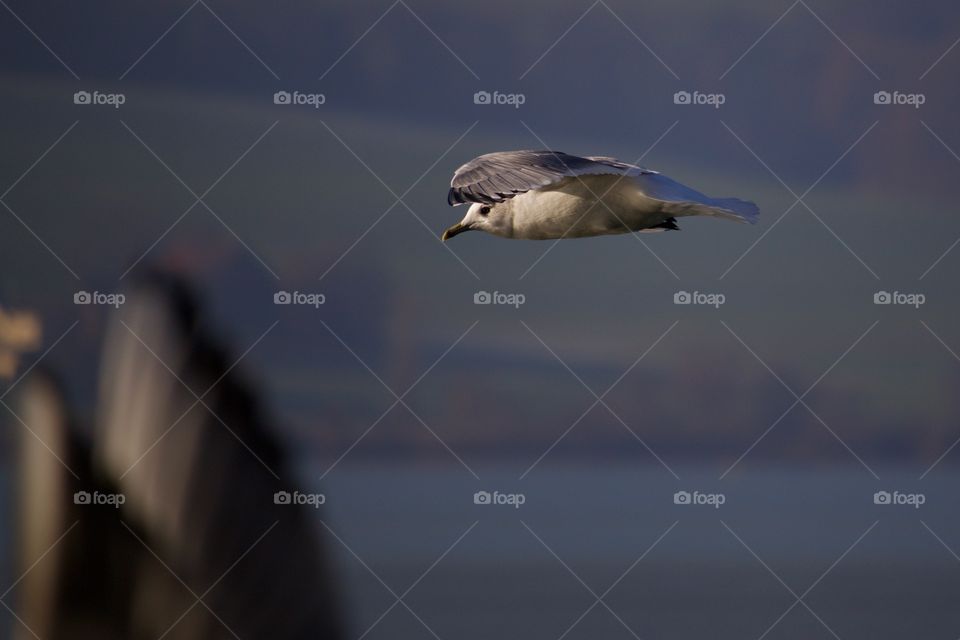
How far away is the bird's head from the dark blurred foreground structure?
1.28 meters

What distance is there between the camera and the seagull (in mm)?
4137

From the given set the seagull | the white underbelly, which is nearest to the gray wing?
the seagull

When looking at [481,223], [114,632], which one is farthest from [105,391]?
[481,223]

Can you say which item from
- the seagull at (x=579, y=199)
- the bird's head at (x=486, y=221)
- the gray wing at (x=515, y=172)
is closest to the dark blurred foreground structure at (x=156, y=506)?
the bird's head at (x=486, y=221)

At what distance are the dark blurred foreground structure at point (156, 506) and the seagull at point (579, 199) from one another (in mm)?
1584

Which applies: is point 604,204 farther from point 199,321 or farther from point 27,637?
point 27,637

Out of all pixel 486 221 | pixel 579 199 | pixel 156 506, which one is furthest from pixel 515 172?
pixel 156 506

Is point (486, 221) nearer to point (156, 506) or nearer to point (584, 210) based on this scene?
point (584, 210)

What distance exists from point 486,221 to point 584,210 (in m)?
0.49

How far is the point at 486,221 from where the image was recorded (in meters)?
4.98

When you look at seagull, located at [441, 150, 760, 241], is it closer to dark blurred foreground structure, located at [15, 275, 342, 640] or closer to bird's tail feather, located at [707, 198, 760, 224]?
bird's tail feather, located at [707, 198, 760, 224]

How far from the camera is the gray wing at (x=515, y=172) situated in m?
3.97

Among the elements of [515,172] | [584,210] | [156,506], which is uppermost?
[584,210]

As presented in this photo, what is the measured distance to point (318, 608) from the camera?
5602 mm
